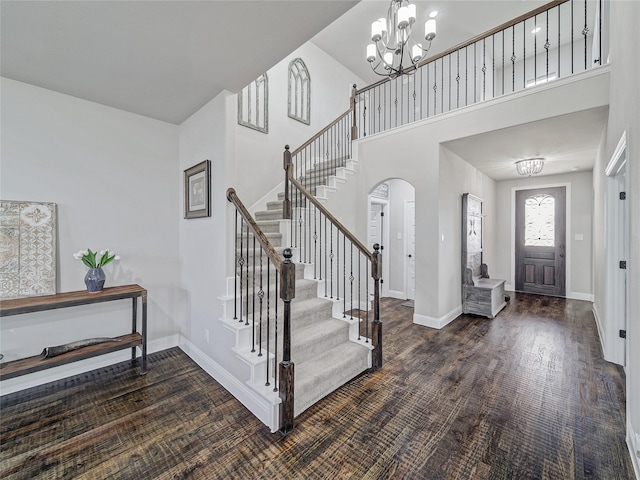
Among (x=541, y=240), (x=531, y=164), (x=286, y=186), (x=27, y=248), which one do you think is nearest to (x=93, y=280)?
(x=27, y=248)

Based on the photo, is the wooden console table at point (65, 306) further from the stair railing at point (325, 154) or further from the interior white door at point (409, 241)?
the interior white door at point (409, 241)

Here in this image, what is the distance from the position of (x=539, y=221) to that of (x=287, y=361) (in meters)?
6.72

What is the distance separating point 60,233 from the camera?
8.48ft

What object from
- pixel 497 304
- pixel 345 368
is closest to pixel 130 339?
pixel 345 368

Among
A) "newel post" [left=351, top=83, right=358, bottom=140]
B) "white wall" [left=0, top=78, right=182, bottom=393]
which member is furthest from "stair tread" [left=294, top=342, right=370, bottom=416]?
"newel post" [left=351, top=83, right=358, bottom=140]

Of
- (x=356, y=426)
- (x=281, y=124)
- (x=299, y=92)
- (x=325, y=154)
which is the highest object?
(x=299, y=92)

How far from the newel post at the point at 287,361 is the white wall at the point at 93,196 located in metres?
1.95

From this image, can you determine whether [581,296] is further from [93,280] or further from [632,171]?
[93,280]

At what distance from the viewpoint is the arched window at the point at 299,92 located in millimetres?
5168

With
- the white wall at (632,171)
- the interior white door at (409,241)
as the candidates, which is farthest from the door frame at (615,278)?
the interior white door at (409,241)

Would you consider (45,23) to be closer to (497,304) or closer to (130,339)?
(130,339)

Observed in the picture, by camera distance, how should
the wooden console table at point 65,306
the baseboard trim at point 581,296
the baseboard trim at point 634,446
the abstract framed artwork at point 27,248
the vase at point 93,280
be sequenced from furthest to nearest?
1. the baseboard trim at point 581,296
2. the vase at point 93,280
3. the abstract framed artwork at point 27,248
4. the wooden console table at point 65,306
5. the baseboard trim at point 634,446

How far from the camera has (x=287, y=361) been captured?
6.39 feet

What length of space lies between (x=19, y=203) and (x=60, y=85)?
1083 mm
